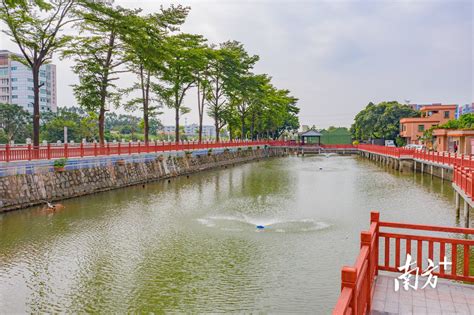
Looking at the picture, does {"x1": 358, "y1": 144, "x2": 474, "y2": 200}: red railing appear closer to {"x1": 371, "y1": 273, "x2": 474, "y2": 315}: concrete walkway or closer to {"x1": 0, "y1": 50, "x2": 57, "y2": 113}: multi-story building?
{"x1": 371, "y1": 273, "x2": 474, "y2": 315}: concrete walkway

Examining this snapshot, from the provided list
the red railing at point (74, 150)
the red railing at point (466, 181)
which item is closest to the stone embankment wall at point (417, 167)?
the red railing at point (466, 181)

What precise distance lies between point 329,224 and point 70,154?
43.9ft

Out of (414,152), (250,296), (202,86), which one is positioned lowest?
(250,296)

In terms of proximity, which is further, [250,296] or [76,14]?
[76,14]

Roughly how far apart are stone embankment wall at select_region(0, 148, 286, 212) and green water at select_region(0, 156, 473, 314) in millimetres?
792

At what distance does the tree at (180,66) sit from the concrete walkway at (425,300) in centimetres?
2751

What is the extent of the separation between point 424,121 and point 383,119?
10.2 meters

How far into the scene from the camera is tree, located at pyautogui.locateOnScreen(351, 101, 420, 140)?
6141 centimetres

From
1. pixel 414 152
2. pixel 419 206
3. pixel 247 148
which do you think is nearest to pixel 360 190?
pixel 419 206

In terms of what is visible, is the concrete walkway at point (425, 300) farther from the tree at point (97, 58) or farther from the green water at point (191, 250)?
the tree at point (97, 58)

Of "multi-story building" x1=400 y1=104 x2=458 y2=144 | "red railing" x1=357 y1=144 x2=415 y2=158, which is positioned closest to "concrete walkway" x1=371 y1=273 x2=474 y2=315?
"red railing" x1=357 y1=144 x2=415 y2=158

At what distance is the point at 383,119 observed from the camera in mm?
62844

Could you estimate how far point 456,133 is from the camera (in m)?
32.9

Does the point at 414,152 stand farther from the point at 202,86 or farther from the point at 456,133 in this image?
the point at 202,86
